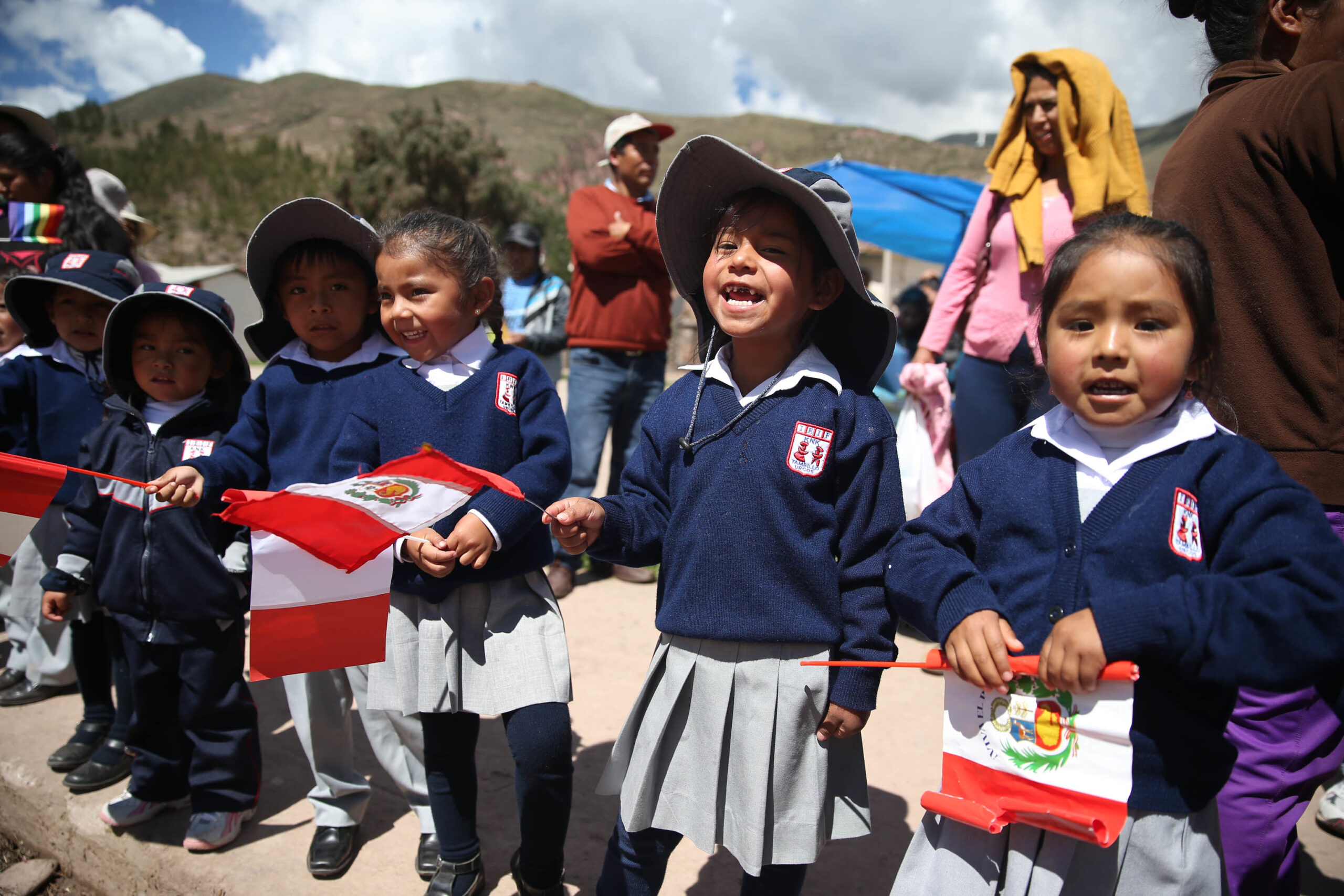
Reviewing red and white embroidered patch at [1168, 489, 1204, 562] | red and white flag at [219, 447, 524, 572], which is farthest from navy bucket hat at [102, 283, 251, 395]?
red and white embroidered patch at [1168, 489, 1204, 562]

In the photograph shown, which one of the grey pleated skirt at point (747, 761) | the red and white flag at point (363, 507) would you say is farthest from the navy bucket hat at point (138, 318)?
the grey pleated skirt at point (747, 761)

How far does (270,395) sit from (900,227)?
15.9 feet

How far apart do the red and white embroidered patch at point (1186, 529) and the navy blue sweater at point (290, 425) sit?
6.59ft

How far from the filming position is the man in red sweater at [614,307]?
451cm

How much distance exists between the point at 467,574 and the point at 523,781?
1.69ft

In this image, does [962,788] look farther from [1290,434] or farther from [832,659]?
[1290,434]

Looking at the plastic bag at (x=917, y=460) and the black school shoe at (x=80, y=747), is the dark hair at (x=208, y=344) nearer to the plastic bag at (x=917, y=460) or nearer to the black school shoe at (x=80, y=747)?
the black school shoe at (x=80, y=747)

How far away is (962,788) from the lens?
4.65ft

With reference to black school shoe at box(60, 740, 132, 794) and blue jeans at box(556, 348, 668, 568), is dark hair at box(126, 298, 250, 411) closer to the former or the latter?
black school shoe at box(60, 740, 132, 794)

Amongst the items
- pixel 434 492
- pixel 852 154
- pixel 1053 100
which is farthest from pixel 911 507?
pixel 852 154

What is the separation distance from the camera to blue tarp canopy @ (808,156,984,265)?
606 cm

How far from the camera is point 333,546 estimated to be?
6.02ft

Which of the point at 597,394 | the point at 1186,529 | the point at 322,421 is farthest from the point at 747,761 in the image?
the point at 597,394

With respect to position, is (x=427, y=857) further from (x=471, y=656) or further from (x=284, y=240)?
(x=284, y=240)
